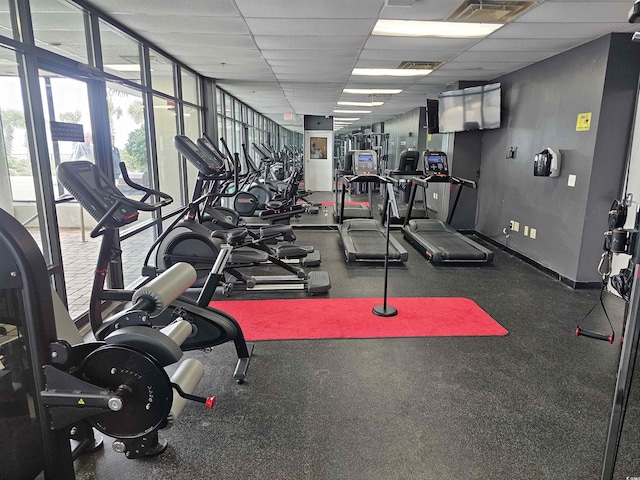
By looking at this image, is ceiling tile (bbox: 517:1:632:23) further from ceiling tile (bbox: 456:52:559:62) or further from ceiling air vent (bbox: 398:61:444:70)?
ceiling air vent (bbox: 398:61:444:70)

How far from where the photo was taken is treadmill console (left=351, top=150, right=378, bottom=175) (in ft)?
26.0

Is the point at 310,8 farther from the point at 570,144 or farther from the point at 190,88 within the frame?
the point at 190,88

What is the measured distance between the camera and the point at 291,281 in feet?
15.3

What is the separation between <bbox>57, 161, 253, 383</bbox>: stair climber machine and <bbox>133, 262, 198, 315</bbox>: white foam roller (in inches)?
19.9

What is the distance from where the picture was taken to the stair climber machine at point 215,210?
13.6 feet

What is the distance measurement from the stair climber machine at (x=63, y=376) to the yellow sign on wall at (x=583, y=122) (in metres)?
4.74

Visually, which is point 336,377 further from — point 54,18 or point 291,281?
Result: point 54,18

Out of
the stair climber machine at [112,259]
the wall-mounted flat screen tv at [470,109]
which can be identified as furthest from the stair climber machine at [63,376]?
the wall-mounted flat screen tv at [470,109]

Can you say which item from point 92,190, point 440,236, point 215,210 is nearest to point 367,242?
point 440,236

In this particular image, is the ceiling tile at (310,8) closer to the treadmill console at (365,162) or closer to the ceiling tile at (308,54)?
the ceiling tile at (308,54)

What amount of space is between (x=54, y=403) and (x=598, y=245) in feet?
17.1

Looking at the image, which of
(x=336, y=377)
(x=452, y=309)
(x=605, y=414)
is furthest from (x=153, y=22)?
(x=605, y=414)

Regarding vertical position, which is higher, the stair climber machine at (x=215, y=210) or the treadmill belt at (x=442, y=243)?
the stair climber machine at (x=215, y=210)

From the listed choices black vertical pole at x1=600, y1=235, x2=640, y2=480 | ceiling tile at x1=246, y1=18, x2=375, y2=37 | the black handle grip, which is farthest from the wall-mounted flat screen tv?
black vertical pole at x1=600, y1=235, x2=640, y2=480
